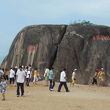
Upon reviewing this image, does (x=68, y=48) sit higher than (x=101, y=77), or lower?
higher

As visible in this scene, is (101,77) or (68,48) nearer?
(101,77)

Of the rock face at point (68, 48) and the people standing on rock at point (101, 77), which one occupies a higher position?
the rock face at point (68, 48)

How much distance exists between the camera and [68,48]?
109 ft

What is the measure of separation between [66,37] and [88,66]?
3.24 meters

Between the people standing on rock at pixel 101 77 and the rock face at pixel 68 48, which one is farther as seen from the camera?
the rock face at pixel 68 48

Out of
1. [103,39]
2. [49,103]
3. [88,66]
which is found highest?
[103,39]

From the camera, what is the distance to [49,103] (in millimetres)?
17109

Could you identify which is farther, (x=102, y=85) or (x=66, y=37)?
(x=66, y=37)

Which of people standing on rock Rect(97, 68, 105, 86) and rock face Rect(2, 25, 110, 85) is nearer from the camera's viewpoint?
people standing on rock Rect(97, 68, 105, 86)

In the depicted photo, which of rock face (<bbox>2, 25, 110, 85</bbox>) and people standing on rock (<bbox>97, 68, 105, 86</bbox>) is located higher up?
rock face (<bbox>2, 25, 110, 85</bbox>)

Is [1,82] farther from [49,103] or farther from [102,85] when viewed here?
[102,85]

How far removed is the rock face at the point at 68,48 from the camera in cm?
3234

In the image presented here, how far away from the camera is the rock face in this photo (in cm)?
3234

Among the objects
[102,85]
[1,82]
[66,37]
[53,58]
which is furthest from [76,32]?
[1,82]
